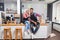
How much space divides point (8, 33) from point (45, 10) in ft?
16.5

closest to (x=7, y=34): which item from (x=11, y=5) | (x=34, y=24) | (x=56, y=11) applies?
(x=34, y=24)

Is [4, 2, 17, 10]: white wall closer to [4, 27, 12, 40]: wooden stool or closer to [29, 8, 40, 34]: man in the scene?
[29, 8, 40, 34]: man

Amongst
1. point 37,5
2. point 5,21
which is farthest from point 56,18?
point 5,21

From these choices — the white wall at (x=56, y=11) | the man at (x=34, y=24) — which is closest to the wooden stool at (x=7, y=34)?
the man at (x=34, y=24)

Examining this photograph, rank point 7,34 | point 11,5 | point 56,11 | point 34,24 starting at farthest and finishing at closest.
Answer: point 56,11
point 11,5
point 34,24
point 7,34

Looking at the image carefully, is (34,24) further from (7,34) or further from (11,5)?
(11,5)

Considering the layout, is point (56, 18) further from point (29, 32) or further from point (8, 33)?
point (8, 33)

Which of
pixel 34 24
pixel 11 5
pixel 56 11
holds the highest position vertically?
pixel 11 5

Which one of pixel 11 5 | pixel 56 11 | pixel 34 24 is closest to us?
pixel 34 24

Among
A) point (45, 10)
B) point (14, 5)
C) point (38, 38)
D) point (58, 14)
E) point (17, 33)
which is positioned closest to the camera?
point (17, 33)

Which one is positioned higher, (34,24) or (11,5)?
(11,5)

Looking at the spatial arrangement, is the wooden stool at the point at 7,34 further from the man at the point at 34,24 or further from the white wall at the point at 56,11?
the white wall at the point at 56,11

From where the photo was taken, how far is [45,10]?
9.39 m

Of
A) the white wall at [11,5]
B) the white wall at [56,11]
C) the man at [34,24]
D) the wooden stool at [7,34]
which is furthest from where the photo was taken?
the white wall at [56,11]
